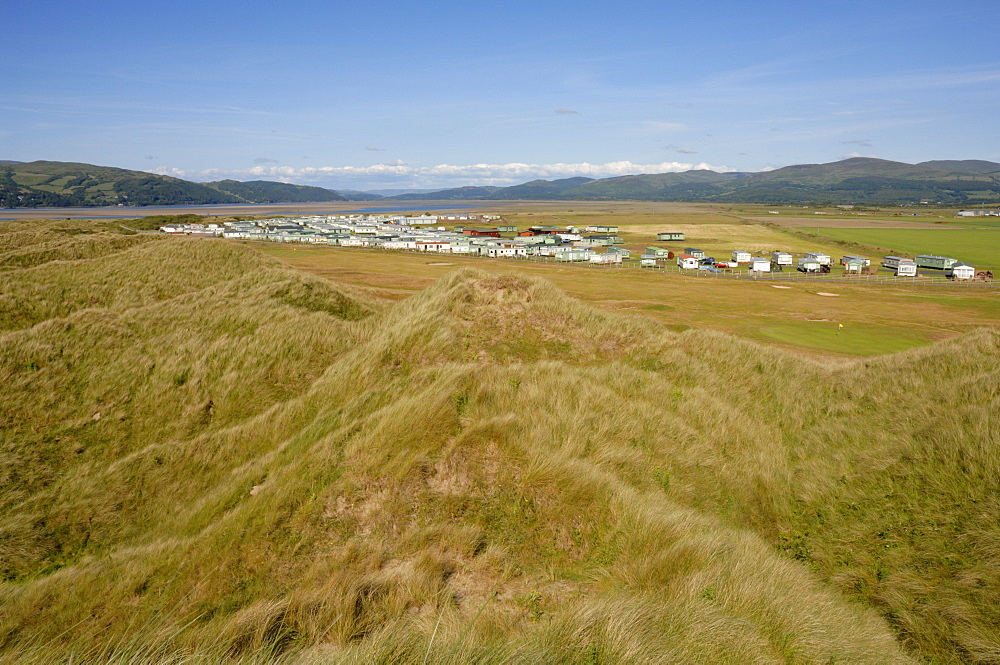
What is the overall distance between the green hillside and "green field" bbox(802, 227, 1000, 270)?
118761 millimetres

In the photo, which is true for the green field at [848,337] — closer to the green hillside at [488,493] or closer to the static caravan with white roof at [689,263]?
the green hillside at [488,493]

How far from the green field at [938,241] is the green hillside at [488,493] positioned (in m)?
119

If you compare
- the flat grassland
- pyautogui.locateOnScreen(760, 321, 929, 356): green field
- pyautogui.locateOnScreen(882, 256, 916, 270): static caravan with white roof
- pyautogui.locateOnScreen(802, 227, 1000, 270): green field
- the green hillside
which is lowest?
pyautogui.locateOnScreen(760, 321, 929, 356): green field

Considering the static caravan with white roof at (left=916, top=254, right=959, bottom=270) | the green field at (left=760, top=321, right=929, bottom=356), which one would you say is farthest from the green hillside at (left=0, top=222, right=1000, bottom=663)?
the static caravan with white roof at (left=916, top=254, right=959, bottom=270)

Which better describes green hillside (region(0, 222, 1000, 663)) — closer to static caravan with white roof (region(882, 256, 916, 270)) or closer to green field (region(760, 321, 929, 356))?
green field (region(760, 321, 929, 356))

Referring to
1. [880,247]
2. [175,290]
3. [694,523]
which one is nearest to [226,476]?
[694,523]

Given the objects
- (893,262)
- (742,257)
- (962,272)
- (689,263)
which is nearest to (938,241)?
(893,262)

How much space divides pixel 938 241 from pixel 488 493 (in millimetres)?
177448

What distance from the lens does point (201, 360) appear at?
52.5 ft

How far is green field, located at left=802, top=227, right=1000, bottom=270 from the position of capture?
110m

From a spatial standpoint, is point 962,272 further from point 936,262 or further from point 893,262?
point 893,262

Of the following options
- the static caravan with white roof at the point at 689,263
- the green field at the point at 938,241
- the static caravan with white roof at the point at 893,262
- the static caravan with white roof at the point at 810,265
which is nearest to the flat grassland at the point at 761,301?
the static caravan with white roof at the point at 689,263

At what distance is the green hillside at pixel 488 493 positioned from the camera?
5832 mm

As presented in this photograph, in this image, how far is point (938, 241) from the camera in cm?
13650
